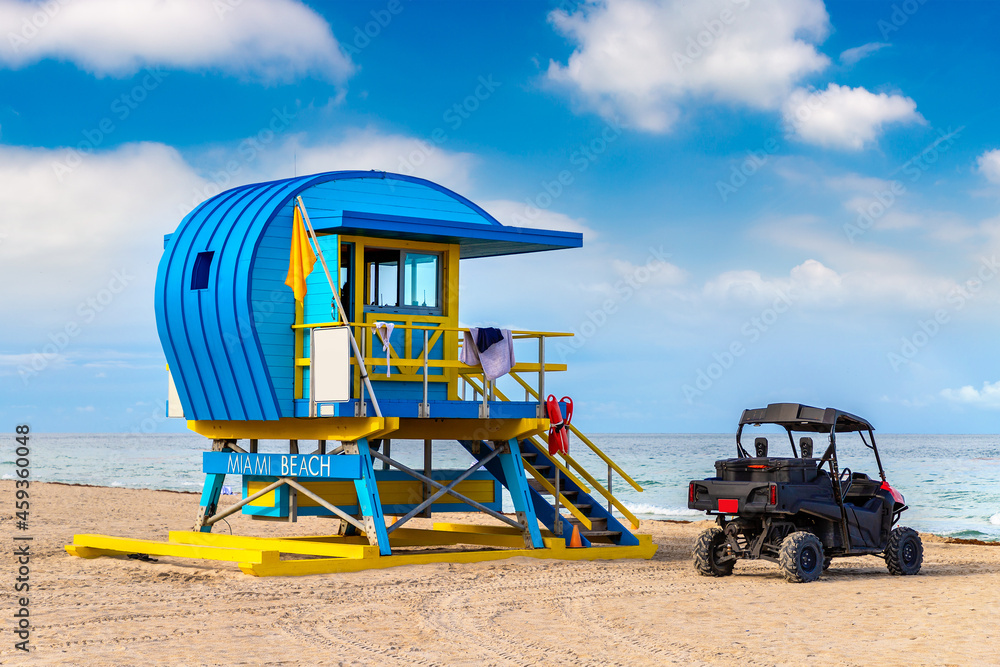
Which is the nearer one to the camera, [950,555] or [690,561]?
Answer: [690,561]

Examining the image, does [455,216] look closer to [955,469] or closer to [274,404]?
[274,404]

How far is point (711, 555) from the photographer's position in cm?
1548

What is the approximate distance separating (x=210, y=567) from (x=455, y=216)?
6.12 meters

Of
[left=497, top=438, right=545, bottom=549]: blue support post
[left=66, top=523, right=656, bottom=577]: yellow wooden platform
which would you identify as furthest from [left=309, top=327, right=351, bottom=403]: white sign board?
[left=497, top=438, right=545, bottom=549]: blue support post

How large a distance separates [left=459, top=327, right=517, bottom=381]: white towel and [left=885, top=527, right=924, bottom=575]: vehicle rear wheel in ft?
18.6

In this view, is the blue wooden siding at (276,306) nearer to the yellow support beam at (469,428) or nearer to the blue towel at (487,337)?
the yellow support beam at (469,428)

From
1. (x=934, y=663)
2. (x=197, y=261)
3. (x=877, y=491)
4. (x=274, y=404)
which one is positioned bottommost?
(x=934, y=663)

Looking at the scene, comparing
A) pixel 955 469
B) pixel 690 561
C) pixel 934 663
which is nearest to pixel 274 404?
pixel 690 561

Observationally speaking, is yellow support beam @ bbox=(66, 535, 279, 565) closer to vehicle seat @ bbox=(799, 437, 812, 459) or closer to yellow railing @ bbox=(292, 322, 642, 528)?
yellow railing @ bbox=(292, 322, 642, 528)

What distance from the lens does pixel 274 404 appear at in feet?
53.1

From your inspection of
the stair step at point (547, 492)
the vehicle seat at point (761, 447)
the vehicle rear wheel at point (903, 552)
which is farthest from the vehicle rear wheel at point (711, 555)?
the stair step at point (547, 492)

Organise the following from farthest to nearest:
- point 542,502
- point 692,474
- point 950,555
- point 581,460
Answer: point 581,460 < point 692,474 < point 950,555 < point 542,502

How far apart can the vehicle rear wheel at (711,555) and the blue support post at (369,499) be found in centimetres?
407

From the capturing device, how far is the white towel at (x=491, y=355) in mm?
16859
